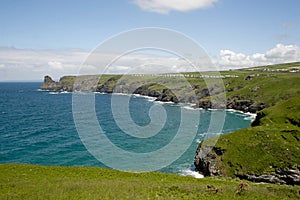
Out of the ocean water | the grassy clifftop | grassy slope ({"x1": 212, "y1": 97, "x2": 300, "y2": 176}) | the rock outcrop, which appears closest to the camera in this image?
the grassy clifftop

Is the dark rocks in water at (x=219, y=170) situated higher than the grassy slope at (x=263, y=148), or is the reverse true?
the grassy slope at (x=263, y=148)

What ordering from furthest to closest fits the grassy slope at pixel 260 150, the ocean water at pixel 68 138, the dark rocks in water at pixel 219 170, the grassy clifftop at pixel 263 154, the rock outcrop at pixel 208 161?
the ocean water at pixel 68 138 < the rock outcrop at pixel 208 161 < the grassy slope at pixel 260 150 < the grassy clifftop at pixel 263 154 < the dark rocks in water at pixel 219 170

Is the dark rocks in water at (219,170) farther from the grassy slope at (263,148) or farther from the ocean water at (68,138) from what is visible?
the ocean water at (68,138)

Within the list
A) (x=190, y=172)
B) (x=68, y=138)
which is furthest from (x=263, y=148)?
(x=68, y=138)

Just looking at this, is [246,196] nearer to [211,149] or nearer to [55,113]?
[211,149]

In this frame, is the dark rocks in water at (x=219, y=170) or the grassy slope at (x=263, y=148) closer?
the dark rocks in water at (x=219, y=170)

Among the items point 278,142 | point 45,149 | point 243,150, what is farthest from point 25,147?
point 278,142

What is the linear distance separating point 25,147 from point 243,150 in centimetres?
5842

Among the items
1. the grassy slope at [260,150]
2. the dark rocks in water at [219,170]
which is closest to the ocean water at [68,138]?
the dark rocks in water at [219,170]

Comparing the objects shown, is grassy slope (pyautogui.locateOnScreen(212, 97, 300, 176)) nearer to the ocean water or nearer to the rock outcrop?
the rock outcrop

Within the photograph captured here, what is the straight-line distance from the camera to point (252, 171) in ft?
172

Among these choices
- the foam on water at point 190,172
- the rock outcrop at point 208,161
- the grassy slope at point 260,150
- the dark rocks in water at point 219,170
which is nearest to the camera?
the dark rocks in water at point 219,170

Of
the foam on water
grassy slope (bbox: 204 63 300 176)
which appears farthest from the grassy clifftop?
the foam on water

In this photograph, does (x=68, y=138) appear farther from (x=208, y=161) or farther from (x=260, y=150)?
(x=260, y=150)
